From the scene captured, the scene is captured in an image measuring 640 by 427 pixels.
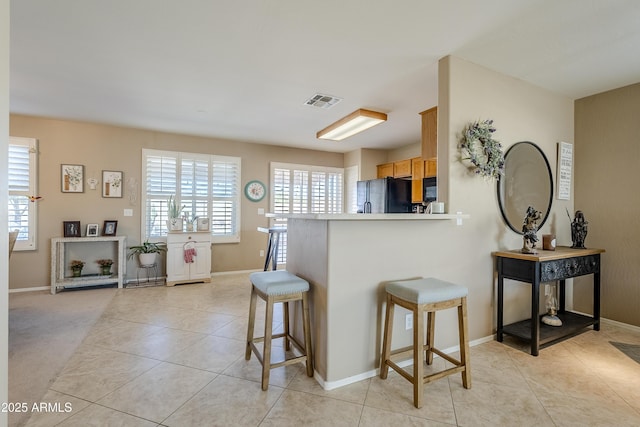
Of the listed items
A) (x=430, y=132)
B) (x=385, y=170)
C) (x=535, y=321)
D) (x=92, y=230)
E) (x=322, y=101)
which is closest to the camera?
(x=535, y=321)

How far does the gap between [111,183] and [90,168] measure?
0.34 m

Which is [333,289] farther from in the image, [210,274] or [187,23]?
[210,274]

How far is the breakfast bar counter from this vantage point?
192 centimetres

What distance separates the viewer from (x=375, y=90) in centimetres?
318

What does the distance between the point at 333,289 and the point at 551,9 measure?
89.4 inches

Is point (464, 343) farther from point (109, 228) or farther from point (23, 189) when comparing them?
point (23, 189)

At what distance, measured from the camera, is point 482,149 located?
2.52 m

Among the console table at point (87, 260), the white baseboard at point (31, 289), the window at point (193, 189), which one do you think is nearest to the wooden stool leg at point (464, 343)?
the window at point (193, 189)

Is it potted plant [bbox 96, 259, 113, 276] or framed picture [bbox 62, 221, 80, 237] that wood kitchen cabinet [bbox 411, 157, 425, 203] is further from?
framed picture [bbox 62, 221, 80, 237]

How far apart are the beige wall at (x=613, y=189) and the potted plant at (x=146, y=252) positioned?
5618 mm

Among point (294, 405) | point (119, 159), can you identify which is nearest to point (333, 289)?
point (294, 405)

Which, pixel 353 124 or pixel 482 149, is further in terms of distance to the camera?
pixel 353 124

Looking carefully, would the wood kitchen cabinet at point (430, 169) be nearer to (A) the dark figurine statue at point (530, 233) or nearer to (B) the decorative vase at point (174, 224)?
(A) the dark figurine statue at point (530, 233)

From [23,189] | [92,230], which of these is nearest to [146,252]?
[92,230]
